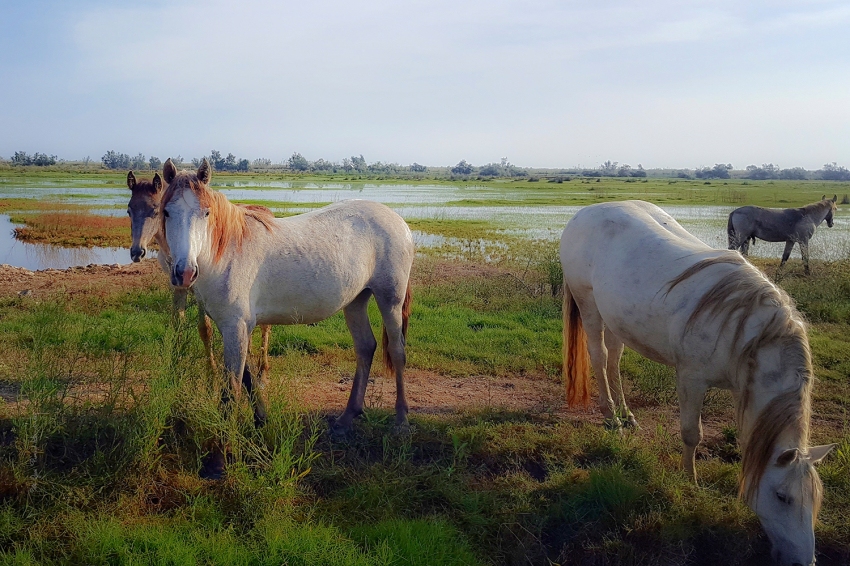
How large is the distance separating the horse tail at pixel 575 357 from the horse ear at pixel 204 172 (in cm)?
336

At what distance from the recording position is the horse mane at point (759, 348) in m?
3.34

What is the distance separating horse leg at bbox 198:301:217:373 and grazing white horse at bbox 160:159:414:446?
0.18m

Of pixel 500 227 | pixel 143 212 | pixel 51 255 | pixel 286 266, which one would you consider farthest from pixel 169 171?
pixel 500 227

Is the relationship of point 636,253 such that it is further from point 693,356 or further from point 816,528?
point 816,528

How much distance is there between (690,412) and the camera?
3965 millimetres

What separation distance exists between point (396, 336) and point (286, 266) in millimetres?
1225

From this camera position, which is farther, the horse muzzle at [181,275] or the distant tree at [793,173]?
the distant tree at [793,173]

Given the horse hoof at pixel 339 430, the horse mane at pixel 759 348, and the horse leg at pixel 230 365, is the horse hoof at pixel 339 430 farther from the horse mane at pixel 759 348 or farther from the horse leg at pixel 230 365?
the horse mane at pixel 759 348

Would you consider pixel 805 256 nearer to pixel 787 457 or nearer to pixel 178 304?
pixel 787 457

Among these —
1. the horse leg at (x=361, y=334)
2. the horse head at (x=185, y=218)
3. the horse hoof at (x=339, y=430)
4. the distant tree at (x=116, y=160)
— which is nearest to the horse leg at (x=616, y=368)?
the horse leg at (x=361, y=334)

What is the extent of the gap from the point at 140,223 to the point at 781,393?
555cm

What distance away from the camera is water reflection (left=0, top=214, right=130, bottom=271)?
50.4 feet

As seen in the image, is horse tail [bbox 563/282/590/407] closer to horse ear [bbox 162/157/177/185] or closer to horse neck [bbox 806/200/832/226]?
horse ear [bbox 162/157/177/185]

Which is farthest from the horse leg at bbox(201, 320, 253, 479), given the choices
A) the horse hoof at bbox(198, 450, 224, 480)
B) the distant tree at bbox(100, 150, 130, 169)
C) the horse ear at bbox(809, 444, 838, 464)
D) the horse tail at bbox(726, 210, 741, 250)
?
the distant tree at bbox(100, 150, 130, 169)
